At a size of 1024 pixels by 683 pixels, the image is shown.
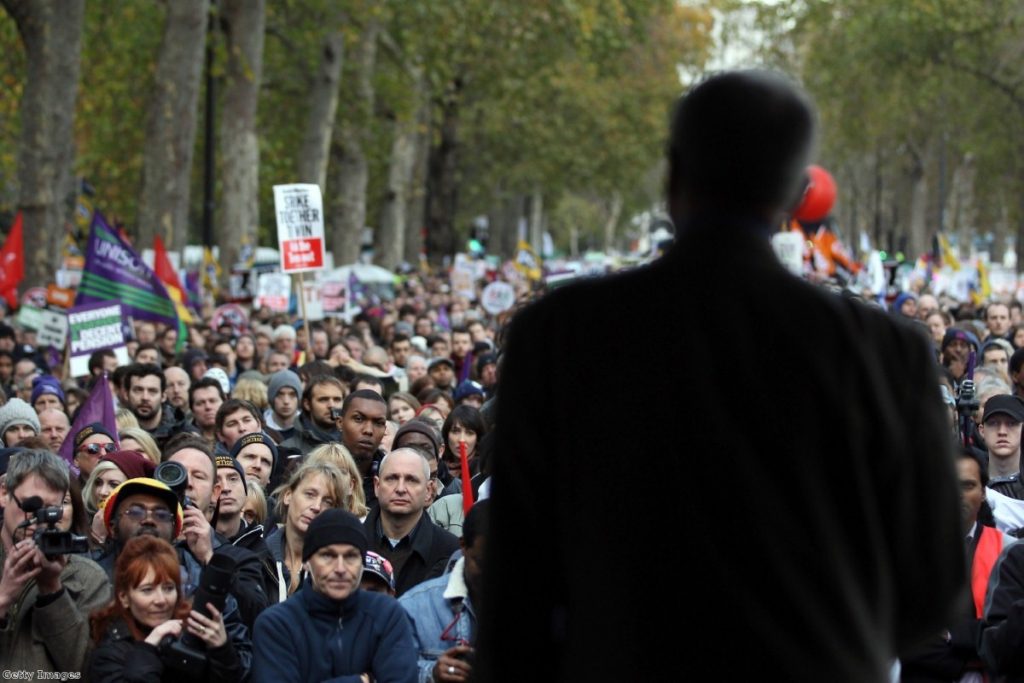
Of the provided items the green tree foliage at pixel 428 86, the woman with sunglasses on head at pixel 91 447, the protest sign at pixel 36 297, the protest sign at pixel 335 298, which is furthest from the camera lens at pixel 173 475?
the green tree foliage at pixel 428 86

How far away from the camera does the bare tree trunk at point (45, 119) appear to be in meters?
23.3

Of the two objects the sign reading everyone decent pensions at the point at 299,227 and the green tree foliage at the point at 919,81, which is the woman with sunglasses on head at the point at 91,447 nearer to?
the sign reading everyone decent pensions at the point at 299,227

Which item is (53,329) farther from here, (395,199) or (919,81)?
(919,81)

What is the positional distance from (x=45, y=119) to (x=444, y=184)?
27.6 metres

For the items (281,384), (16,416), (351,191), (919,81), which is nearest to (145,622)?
(16,416)

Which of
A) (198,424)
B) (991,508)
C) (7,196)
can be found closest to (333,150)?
(7,196)

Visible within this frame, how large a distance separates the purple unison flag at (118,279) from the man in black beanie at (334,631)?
13168mm

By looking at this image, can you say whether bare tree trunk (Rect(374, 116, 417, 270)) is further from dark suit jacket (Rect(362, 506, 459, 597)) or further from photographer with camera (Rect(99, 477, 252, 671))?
photographer with camera (Rect(99, 477, 252, 671))

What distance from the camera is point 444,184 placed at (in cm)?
5100

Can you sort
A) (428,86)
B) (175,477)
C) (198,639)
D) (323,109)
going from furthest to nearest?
(428,86), (323,109), (175,477), (198,639)

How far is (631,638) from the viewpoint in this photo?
247 cm

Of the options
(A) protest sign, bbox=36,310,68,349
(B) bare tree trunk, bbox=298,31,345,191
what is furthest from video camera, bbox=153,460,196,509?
(B) bare tree trunk, bbox=298,31,345,191

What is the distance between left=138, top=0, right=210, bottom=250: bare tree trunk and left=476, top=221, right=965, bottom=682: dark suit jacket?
2593 centimetres

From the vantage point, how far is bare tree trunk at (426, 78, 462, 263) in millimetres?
50156
